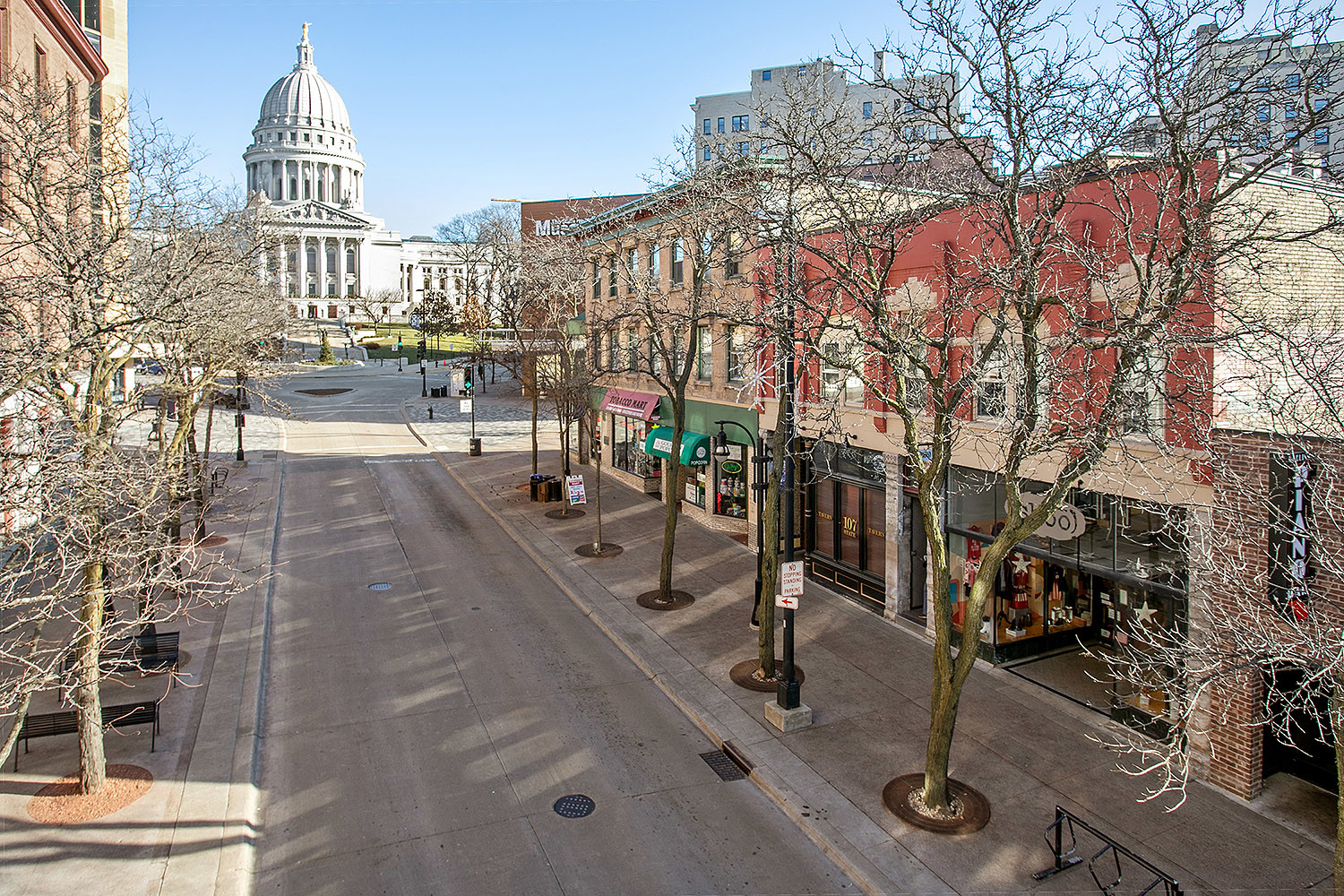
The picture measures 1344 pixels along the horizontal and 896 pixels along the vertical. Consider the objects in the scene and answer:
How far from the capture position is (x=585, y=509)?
1153 inches

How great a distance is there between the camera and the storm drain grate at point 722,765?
12.1 m

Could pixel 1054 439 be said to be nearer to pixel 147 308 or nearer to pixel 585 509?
pixel 147 308

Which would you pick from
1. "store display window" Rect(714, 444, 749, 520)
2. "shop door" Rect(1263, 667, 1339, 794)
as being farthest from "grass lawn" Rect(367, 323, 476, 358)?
"shop door" Rect(1263, 667, 1339, 794)

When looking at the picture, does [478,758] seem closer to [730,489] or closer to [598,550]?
[598,550]

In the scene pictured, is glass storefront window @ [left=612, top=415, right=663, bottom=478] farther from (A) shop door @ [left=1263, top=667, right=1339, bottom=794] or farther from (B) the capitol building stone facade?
(B) the capitol building stone facade

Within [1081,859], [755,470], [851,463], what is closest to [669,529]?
[755,470]

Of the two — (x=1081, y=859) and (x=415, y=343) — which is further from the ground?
(x=415, y=343)

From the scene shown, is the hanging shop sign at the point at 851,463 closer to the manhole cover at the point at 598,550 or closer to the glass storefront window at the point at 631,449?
the manhole cover at the point at 598,550

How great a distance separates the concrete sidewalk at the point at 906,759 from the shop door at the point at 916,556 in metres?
0.77

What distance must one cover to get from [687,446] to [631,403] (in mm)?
5599

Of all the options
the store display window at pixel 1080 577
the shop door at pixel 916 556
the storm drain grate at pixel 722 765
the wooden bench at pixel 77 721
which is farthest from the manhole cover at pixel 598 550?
the wooden bench at pixel 77 721

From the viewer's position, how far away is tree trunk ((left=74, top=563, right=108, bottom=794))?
1027cm

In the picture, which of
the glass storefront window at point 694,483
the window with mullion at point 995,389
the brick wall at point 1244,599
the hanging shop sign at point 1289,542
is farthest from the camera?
the glass storefront window at point 694,483

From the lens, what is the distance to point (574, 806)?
1108 centimetres
